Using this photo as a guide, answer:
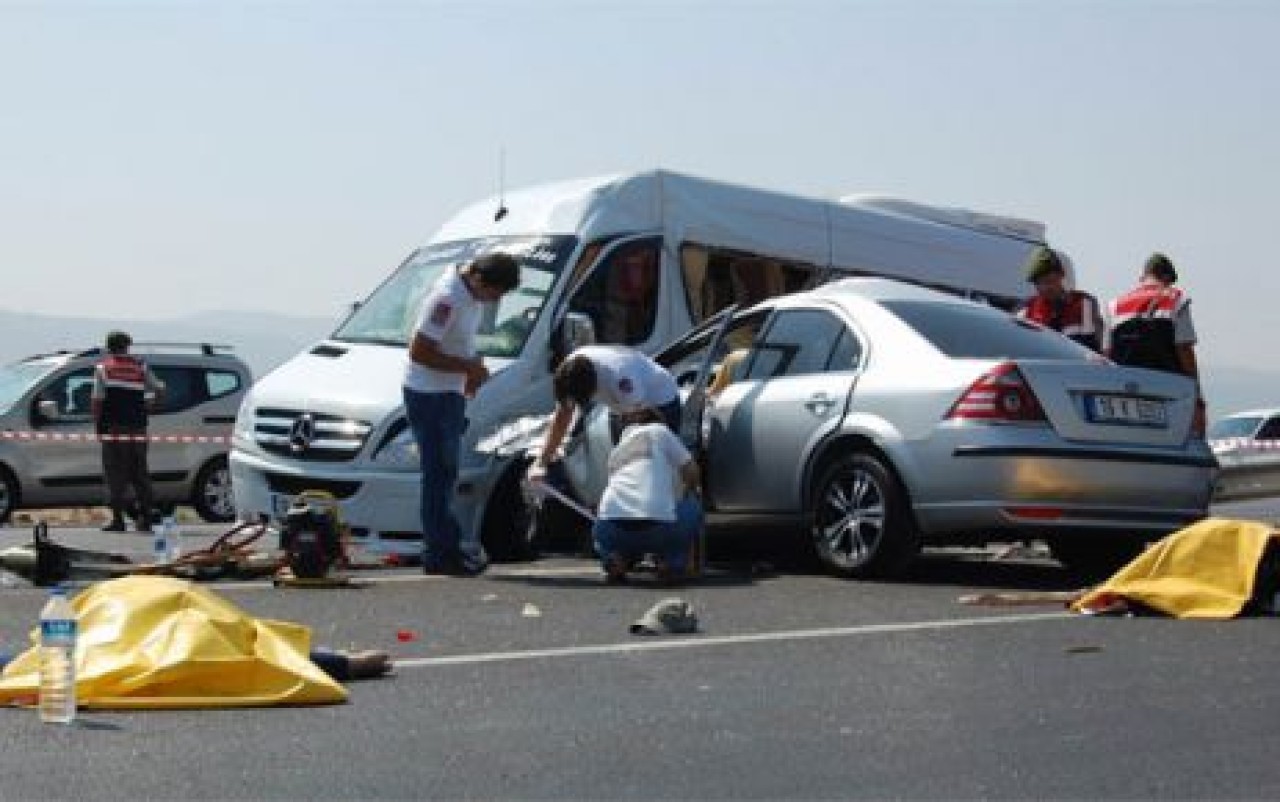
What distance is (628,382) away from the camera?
1216cm

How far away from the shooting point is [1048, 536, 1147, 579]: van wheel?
41.0ft

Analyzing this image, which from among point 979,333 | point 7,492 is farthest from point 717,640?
point 7,492

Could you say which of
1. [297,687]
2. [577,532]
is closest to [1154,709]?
[297,687]

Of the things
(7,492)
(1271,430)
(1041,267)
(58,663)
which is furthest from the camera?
(1271,430)

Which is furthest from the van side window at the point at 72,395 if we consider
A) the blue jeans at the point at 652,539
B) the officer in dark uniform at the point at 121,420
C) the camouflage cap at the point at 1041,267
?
the blue jeans at the point at 652,539

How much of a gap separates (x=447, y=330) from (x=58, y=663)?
18.7ft

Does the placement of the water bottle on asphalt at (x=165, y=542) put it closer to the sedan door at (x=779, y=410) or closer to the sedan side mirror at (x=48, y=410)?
the sedan door at (x=779, y=410)

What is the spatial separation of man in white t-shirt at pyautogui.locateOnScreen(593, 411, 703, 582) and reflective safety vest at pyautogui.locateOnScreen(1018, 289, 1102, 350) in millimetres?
3249

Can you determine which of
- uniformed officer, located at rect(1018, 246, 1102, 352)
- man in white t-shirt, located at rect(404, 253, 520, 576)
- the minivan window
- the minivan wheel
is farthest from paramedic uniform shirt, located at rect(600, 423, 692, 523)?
the minivan window

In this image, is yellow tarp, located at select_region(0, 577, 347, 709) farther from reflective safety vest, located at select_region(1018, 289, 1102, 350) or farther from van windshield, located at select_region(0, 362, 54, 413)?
van windshield, located at select_region(0, 362, 54, 413)

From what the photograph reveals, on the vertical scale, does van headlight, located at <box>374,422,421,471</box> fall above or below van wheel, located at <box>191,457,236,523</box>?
above

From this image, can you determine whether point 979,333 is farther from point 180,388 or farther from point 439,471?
point 180,388

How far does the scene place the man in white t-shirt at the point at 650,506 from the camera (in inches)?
454

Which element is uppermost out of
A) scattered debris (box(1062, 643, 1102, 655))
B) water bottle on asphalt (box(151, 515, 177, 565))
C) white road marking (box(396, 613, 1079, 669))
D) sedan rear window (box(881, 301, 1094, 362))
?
sedan rear window (box(881, 301, 1094, 362))
